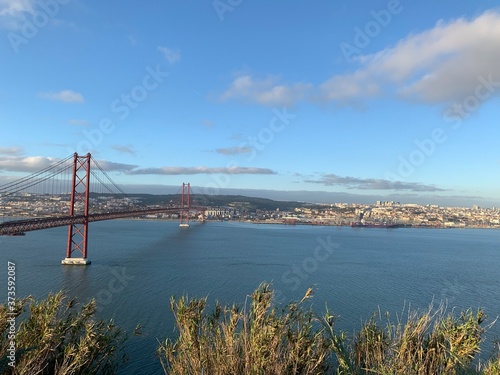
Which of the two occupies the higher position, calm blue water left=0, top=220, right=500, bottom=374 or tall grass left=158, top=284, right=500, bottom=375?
tall grass left=158, top=284, right=500, bottom=375

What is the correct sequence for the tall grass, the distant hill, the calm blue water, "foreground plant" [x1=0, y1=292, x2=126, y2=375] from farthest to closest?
the distant hill
the calm blue water
"foreground plant" [x1=0, y1=292, x2=126, y2=375]
the tall grass

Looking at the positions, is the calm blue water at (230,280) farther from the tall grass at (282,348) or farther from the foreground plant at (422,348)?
the foreground plant at (422,348)

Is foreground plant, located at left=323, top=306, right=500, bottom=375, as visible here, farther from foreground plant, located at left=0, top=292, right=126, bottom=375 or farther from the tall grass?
foreground plant, located at left=0, top=292, right=126, bottom=375

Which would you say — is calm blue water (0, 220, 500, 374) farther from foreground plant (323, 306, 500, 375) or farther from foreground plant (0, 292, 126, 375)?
foreground plant (323, 306, 500, 375)

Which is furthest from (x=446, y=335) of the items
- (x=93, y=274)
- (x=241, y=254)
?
(x=241, y=254)

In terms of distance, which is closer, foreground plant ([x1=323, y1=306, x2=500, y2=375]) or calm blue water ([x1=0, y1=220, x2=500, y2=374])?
foreground plant ([x1=323, y1=306, x2=500, y2=375])

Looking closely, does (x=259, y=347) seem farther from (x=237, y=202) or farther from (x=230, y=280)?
(x=237, y=202)

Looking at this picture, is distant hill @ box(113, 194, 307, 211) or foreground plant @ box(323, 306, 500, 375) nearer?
foreground plant @ box(323, 306, 500, 375)

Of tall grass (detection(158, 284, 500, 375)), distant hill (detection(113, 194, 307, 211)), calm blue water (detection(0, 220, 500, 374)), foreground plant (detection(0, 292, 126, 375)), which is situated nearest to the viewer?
tall grass (detection(158, 284, 500, 375))

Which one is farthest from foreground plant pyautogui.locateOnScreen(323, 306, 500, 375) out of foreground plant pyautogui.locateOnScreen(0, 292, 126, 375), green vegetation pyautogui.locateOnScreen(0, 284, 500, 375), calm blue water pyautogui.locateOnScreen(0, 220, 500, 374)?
calm blue water pyautogui.locateOnScreen(0, 220, 500, 374)

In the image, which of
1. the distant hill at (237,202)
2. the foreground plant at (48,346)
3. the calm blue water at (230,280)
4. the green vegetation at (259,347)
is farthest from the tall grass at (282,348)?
the distant hill at (237,202)

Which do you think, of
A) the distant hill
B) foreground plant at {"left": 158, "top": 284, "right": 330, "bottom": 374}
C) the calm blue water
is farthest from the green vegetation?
the distant hill
